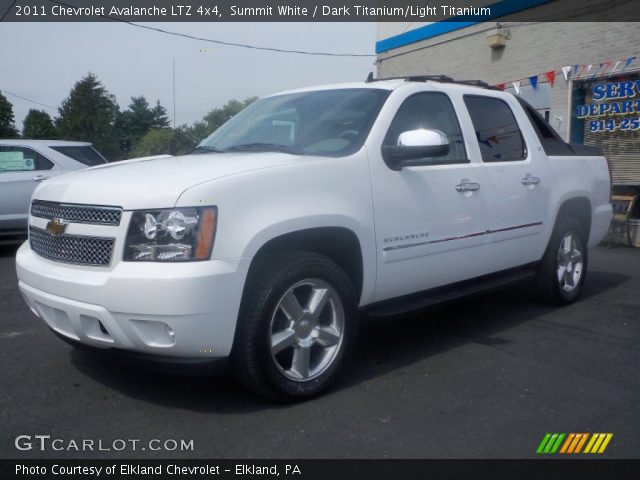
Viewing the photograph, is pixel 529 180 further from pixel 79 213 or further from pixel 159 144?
pixel 159 144

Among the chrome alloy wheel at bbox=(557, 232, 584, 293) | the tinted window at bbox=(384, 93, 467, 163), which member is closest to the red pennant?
the chrome alloy wheel at bbox=(557, 232, 584, 293)

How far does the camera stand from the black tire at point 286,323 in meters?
3.45

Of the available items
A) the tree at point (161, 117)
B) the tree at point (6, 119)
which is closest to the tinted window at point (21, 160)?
the tree at point (161, 117)

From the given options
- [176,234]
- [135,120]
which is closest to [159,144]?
[176,234]

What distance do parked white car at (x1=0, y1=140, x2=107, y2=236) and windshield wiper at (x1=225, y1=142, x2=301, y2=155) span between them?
573 cm

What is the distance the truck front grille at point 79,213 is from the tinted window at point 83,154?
20.8ft

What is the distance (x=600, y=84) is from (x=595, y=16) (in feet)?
4.08

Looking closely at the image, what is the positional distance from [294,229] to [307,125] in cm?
117

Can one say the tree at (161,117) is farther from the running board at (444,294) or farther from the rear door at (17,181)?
the running board at (444,294)

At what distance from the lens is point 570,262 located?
6.05 meters

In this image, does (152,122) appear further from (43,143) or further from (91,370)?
(91,370)

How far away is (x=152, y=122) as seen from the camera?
71.3 m

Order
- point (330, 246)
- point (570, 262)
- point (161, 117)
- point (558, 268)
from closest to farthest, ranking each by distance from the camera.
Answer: point (330, 246) < point (558, 268) < point (570, 262) < point (161, 117)
